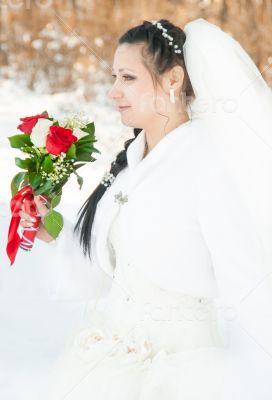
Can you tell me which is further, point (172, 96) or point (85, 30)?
point (85, 30)

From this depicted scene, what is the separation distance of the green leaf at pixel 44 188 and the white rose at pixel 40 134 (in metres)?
0.09

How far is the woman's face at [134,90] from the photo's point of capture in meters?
1.46

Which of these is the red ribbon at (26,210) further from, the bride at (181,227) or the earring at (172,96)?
the earring at (172,96)

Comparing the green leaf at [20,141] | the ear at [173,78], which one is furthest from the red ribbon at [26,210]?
the ear at [173,78]

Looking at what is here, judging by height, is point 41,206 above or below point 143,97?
below

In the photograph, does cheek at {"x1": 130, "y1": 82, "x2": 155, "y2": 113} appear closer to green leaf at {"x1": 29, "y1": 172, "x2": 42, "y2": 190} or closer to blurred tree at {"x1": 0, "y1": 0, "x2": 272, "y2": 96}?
green leaf at {"x1": 29, "y1": 172, "x2": 42, "y2": 190}

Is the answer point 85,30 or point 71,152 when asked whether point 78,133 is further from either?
point 85,30

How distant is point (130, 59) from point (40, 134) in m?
0.27

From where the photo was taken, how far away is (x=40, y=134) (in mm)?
1518

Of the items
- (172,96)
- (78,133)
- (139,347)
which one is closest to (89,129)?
(78,133)

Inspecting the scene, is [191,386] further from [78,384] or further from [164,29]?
[164,29]

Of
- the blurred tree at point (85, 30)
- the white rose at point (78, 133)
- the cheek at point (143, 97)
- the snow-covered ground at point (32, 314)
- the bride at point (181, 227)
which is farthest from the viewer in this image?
the blurred tree at point (85, 30)

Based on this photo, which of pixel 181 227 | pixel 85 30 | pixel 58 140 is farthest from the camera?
pixel 85 30

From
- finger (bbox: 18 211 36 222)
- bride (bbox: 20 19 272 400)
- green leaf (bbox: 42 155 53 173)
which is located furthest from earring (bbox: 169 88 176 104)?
finger (bbox: 18 211 36 222)
